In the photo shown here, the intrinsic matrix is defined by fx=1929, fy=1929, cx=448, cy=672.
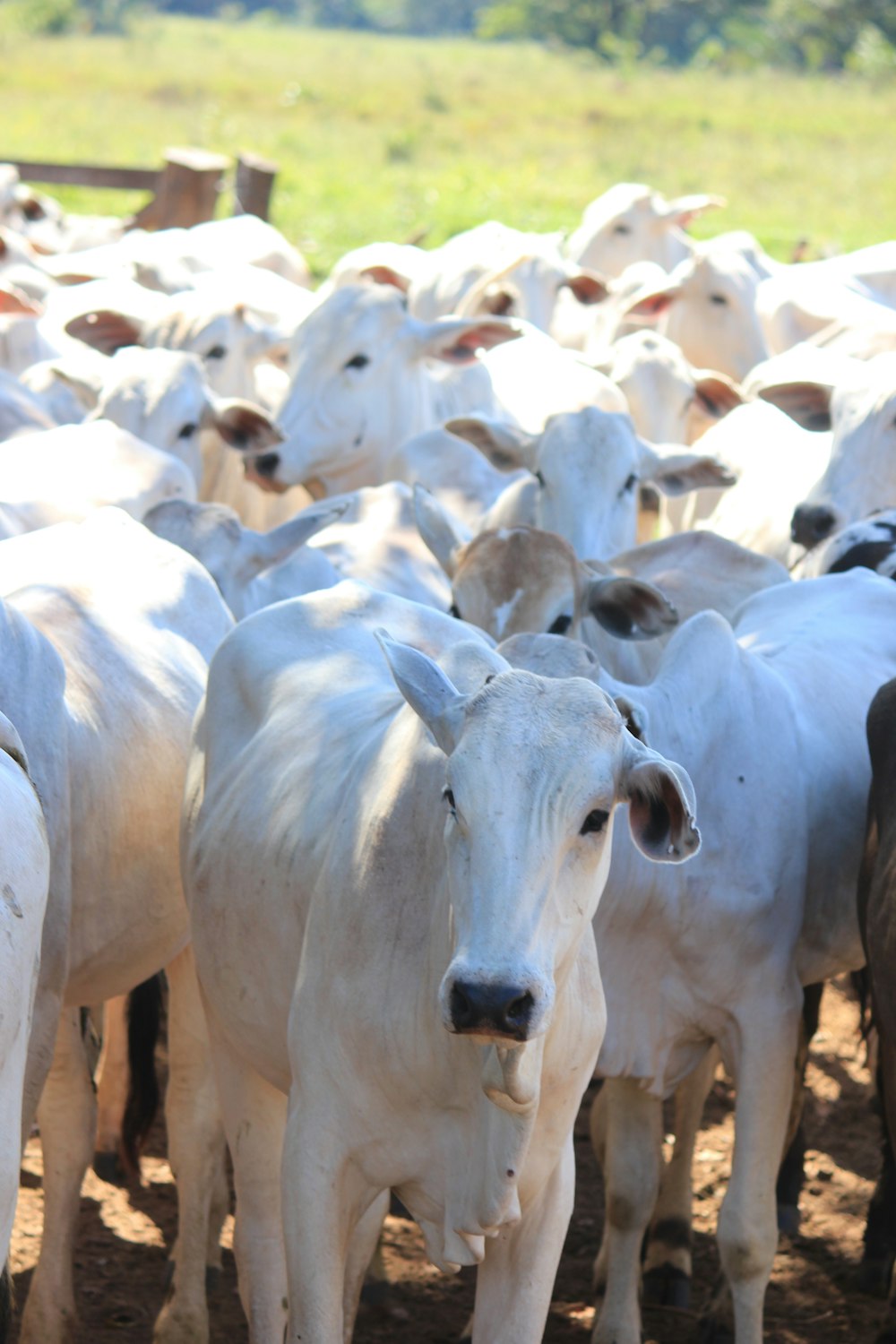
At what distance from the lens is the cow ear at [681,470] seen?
5.88m

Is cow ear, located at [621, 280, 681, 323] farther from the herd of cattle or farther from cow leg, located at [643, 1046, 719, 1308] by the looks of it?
cow leg, located at [643, 1046, 719, 1308]

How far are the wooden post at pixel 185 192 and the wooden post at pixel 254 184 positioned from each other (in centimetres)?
29

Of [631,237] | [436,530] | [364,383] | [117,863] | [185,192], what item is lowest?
[117,863]

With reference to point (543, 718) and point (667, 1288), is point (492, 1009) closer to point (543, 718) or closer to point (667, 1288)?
point (543, 718)

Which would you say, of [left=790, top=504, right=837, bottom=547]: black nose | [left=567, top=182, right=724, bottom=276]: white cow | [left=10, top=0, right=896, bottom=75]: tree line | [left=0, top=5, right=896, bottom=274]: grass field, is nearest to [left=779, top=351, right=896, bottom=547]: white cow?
[left=790, top=504, right=837, bottom=547]: black nose

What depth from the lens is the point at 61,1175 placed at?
4.20m

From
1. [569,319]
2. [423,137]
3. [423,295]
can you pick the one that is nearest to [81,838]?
[423,295]

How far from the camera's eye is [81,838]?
4.03 metres

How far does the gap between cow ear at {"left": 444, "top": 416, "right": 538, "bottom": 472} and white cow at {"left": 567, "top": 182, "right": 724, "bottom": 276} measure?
20.4 ft

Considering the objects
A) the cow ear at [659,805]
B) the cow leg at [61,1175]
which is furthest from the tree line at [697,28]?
the cow ear at [659,805]

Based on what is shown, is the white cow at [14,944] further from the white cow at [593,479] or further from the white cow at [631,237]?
the white cow at [631,237]

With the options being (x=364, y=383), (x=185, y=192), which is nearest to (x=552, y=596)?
(x=364, y=383)

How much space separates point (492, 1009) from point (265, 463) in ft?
14.7

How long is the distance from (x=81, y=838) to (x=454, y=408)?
413 cm
